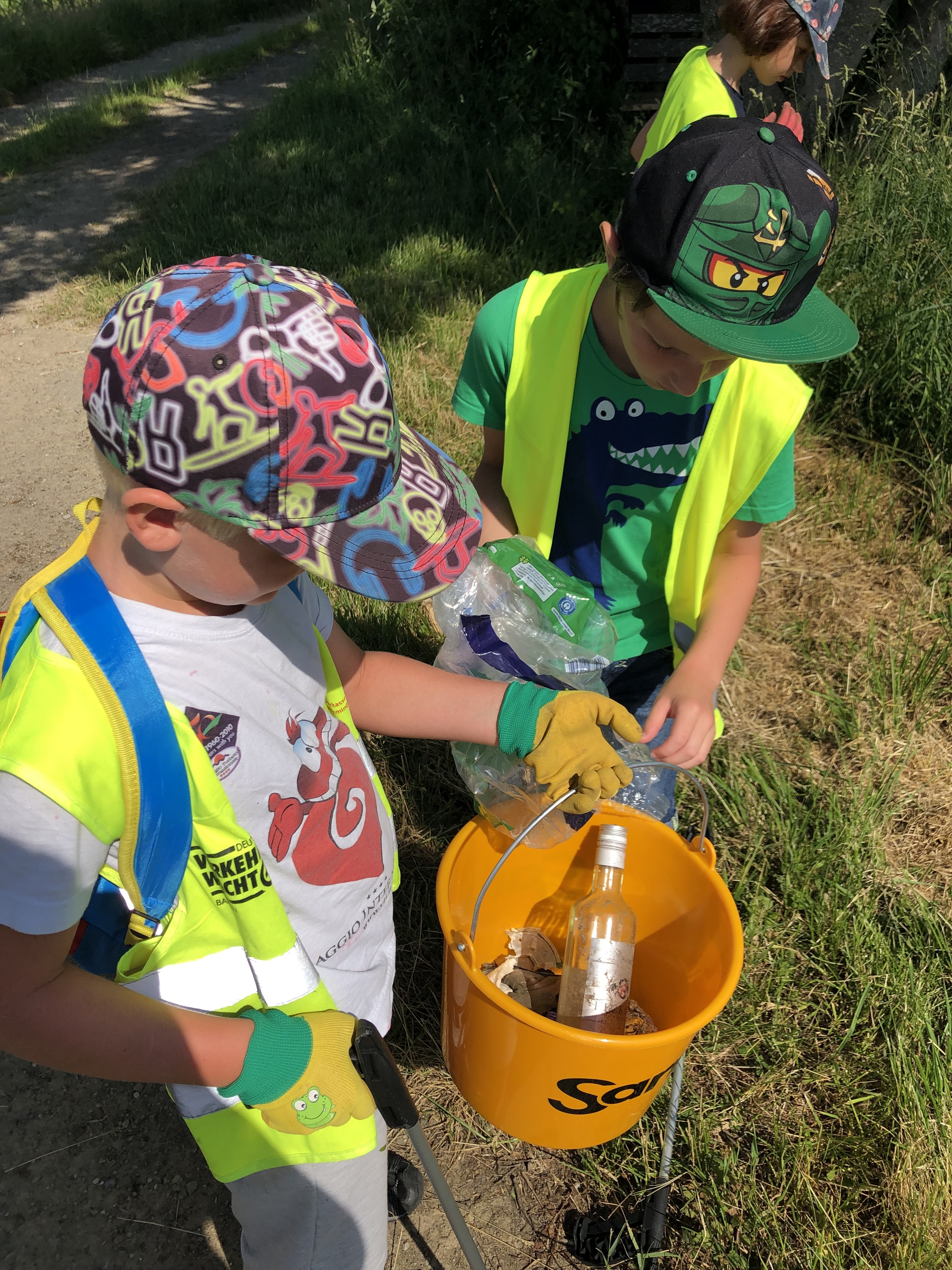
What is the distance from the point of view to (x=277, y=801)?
121 cm

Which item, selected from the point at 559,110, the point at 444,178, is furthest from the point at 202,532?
the point at 559,110

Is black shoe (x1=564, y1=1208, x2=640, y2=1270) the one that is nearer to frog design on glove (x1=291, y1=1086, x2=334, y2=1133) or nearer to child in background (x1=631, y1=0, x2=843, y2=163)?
frog design on glove (x1=291, y1=1086, x2=334, y2=1133)

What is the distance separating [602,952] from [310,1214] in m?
0.61

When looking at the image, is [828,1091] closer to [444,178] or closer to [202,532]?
[202,532]

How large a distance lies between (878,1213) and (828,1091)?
246 millimetres

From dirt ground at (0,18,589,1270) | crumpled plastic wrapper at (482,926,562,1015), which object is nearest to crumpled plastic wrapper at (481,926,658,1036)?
crumpled plastic wrapper at (482,926,562,1015)

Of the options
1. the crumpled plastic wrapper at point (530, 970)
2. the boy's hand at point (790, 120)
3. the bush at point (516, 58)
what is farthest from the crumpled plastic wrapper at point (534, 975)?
the bush at point (516, 58)

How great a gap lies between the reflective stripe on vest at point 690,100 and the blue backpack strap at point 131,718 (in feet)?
8.74

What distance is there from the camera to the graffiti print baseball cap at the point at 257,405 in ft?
2.88

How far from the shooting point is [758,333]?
1421 millimetres

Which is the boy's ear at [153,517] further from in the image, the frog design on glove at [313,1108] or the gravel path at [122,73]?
the gravel path at [122,73]

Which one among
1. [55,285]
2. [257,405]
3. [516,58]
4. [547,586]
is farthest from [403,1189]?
[516,58]

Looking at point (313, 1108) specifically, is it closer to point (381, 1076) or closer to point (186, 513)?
point (381, 1076)

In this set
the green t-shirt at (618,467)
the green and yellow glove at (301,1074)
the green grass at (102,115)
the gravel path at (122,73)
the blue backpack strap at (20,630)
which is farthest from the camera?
the gravel path at (122,73)
